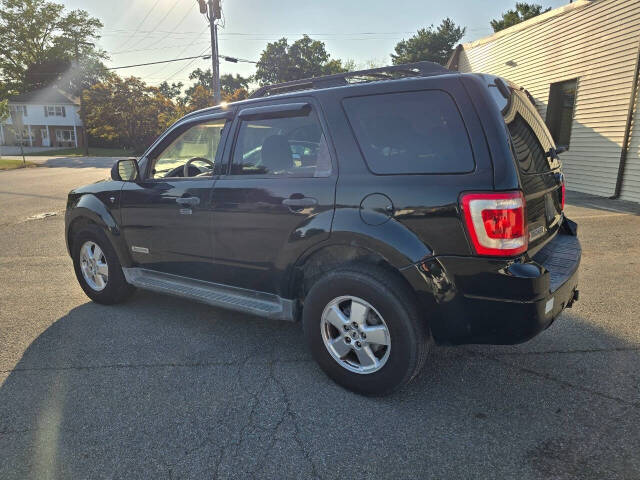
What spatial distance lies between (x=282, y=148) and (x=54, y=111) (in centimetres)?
6616

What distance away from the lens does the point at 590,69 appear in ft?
35.9

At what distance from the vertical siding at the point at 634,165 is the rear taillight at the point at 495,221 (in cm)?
953

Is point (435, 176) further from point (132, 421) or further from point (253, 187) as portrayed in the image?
point (132, 421)

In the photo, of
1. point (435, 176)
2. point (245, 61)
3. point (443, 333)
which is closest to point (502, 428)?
point (443, 333)

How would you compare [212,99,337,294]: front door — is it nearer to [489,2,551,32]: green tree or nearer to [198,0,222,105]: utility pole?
[198,0,222,105]: utility pole

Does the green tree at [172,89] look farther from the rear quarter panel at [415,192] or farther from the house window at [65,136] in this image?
the rear quarter panel at [415,192]

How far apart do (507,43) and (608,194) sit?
6342mm

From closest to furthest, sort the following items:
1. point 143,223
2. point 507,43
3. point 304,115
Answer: point 304,115
point 143,223
point 507,43

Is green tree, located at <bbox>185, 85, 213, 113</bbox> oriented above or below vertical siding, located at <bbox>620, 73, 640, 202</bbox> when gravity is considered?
above

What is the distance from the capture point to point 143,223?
3852 millimetres

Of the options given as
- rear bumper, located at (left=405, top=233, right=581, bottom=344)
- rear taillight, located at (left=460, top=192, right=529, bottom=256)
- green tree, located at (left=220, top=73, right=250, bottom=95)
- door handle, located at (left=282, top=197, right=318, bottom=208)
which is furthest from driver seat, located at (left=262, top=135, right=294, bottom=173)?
green tree, located at (left=220, top=73, right=250, bottom=95)

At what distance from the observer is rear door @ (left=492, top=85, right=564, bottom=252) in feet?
8.03

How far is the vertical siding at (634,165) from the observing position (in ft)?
31.9

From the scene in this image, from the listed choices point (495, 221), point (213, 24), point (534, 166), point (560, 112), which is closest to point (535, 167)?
point (534, 166)
